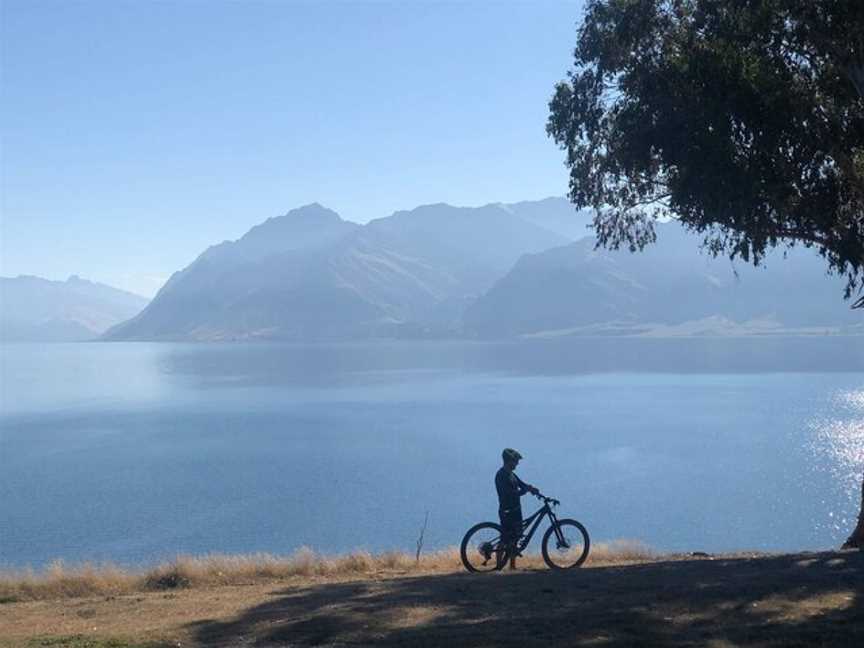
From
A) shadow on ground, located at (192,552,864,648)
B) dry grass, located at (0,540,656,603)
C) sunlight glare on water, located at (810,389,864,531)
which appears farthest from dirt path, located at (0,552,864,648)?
sunlight glare on water, located at (810,389,864,531)

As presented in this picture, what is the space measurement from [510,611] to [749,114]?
9.77m

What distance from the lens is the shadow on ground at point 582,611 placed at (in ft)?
28.5

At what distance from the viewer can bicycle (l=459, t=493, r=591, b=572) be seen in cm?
1439

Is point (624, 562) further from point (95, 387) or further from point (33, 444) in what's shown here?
point (95, 387)

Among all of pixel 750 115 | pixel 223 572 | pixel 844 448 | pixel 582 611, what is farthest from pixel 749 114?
pixel 844 448

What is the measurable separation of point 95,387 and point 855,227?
152 metres

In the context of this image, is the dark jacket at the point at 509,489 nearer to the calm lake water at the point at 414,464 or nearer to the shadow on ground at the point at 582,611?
the shadow on ground at the point at 582,611

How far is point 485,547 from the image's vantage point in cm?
1444

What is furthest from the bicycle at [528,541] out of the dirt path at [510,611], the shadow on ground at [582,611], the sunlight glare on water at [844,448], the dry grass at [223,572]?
the sunlight glare on water at [844,448]

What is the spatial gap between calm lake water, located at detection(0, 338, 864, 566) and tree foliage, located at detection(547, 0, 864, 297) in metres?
26.6

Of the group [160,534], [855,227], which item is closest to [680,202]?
[855,227]

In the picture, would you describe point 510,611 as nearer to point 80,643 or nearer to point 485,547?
point 485,547

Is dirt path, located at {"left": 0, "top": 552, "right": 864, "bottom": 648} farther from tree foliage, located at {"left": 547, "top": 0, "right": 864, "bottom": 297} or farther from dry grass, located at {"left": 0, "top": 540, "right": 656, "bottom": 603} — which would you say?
tree foliage, located at {"left": 547, "top": 0, "right": 864, "bottom": 297}

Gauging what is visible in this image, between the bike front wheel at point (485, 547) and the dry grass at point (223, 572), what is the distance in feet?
2.56
